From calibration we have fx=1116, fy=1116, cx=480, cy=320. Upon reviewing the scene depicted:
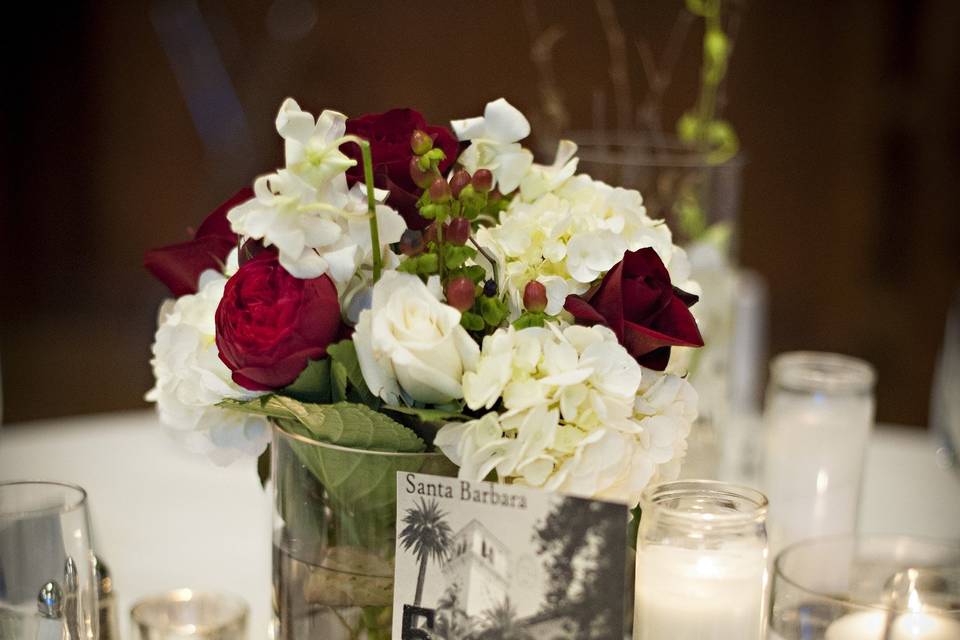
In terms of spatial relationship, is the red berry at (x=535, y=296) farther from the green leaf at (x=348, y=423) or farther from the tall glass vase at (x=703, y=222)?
the tall glass vase at (x=703, y=222)

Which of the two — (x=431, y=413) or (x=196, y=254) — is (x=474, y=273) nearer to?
(x=431, y=413)

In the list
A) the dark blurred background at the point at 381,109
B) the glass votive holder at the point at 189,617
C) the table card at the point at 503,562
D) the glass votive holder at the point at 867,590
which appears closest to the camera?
the table card at the point at 503,562

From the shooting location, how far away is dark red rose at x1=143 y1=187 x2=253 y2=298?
0.75 metres

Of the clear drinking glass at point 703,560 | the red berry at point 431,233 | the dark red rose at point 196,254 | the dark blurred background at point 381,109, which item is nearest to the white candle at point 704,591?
the clear drinking glass at point 703,560

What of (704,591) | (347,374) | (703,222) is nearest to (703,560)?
(704,591)

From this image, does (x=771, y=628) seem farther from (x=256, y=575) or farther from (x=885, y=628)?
(x=256, y=575)

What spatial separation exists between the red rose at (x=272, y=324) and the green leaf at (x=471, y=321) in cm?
7

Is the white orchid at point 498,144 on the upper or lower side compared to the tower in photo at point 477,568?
upper

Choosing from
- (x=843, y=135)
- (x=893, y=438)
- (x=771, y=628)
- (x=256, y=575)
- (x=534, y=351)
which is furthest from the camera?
(x=843, y=135)

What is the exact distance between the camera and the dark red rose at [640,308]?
2.06 feet

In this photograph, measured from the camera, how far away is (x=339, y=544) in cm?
66

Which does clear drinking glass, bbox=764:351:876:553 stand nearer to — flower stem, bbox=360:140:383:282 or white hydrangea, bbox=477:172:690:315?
white hydrangea, bbox=477:172:690:315

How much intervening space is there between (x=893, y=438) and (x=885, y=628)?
3.09 feet

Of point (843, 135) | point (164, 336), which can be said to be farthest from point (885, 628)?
point (843, 135)
